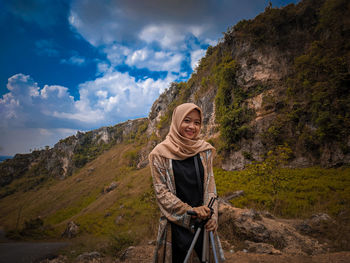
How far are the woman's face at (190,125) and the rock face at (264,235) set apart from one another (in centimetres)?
390

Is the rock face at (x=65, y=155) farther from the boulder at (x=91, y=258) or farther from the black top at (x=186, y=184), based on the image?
the black top at (x=186, y=184)

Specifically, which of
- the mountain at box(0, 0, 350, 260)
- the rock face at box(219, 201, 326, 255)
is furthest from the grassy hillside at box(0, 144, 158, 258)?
the rock face at box(219, 201, 326, 255)

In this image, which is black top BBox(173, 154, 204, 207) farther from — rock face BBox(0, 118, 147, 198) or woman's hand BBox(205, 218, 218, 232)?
rock face BBox(0, 118, 147, 198)

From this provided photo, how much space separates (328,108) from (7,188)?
3067 inches

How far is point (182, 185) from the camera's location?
165 centimetres

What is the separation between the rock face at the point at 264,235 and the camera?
3.84 metres

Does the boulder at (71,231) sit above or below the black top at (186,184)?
below

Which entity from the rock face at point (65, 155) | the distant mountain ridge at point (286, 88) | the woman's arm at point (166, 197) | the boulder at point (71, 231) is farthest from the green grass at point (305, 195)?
the rock face at point (65, 155)

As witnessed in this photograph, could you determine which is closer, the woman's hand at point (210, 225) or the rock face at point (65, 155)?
the woman's hand at point (210, 225)

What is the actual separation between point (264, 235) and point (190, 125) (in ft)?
14.9

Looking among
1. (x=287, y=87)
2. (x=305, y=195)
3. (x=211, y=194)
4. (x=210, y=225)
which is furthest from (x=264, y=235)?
(x=287, y=87)

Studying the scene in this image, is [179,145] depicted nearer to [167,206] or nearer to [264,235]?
[167,206]

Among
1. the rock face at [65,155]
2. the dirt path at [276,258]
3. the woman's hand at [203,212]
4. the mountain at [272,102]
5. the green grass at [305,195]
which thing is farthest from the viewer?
the rock face at [65,155]

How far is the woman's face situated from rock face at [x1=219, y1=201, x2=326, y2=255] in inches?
153
